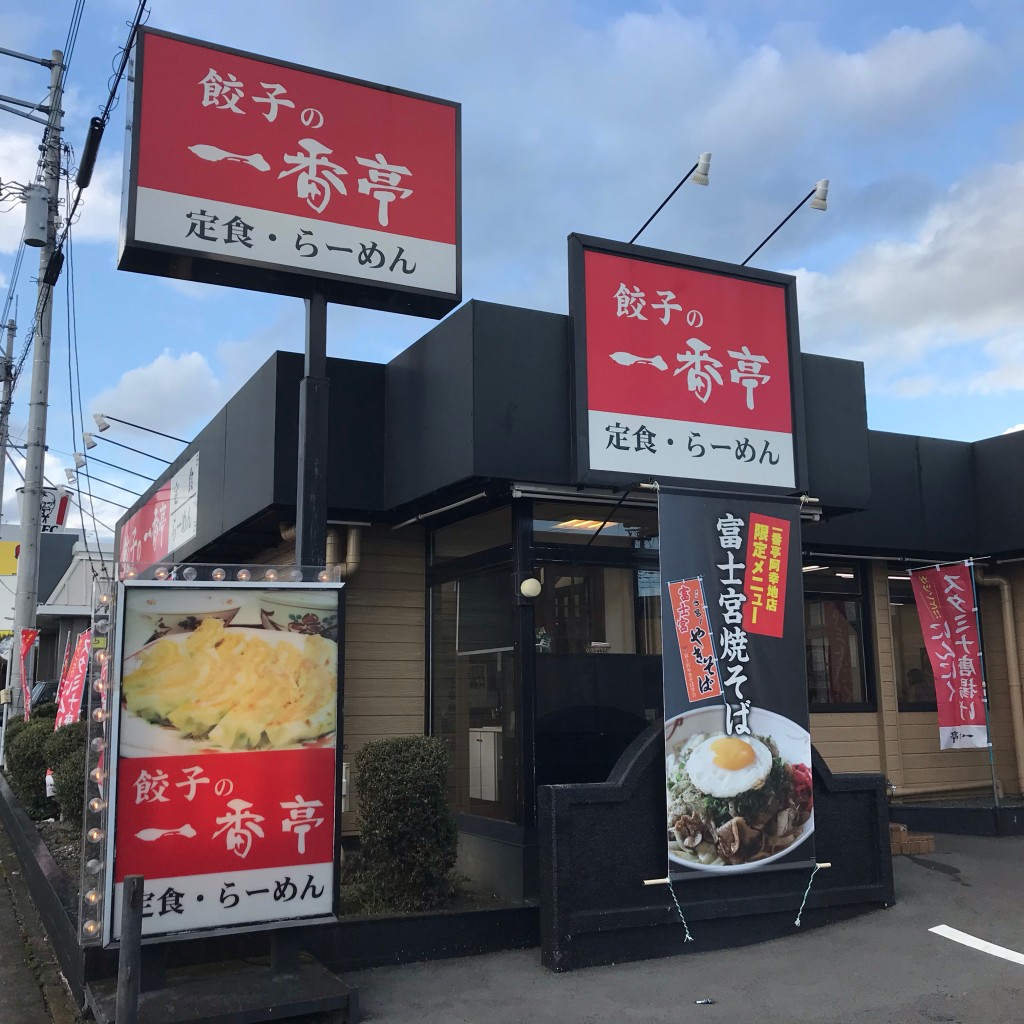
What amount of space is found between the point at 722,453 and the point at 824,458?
3.88 ft

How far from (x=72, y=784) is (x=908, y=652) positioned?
8.79 m

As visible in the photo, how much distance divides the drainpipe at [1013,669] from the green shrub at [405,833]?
7300 millimetres

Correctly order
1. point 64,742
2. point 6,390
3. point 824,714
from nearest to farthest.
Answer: point 64,742 < point 824,714 < point 6,390

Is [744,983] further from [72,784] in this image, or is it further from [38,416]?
[38,416]

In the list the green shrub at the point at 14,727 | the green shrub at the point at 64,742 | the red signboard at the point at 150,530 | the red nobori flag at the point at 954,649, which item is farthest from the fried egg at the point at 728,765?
the green shrub at the point at 14,727

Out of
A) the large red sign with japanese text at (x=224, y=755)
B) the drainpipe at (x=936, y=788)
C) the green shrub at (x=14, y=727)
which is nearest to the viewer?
the large red sign with japanese text at (x=224, y=755)

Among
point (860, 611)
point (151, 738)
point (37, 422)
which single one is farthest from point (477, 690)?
point (37, 422)

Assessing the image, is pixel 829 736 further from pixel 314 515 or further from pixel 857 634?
pixel 314 515

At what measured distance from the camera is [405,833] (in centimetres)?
659

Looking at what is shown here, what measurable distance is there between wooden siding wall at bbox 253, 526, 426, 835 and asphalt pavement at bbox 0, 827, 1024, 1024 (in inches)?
108

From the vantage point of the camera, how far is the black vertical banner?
668 centimetres

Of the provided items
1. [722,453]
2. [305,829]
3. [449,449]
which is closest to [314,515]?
[449,449]

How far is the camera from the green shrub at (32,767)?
11422 mm

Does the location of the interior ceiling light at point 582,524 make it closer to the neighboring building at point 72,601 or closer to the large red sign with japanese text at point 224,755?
the large red sign with japanese text at point 224,755
